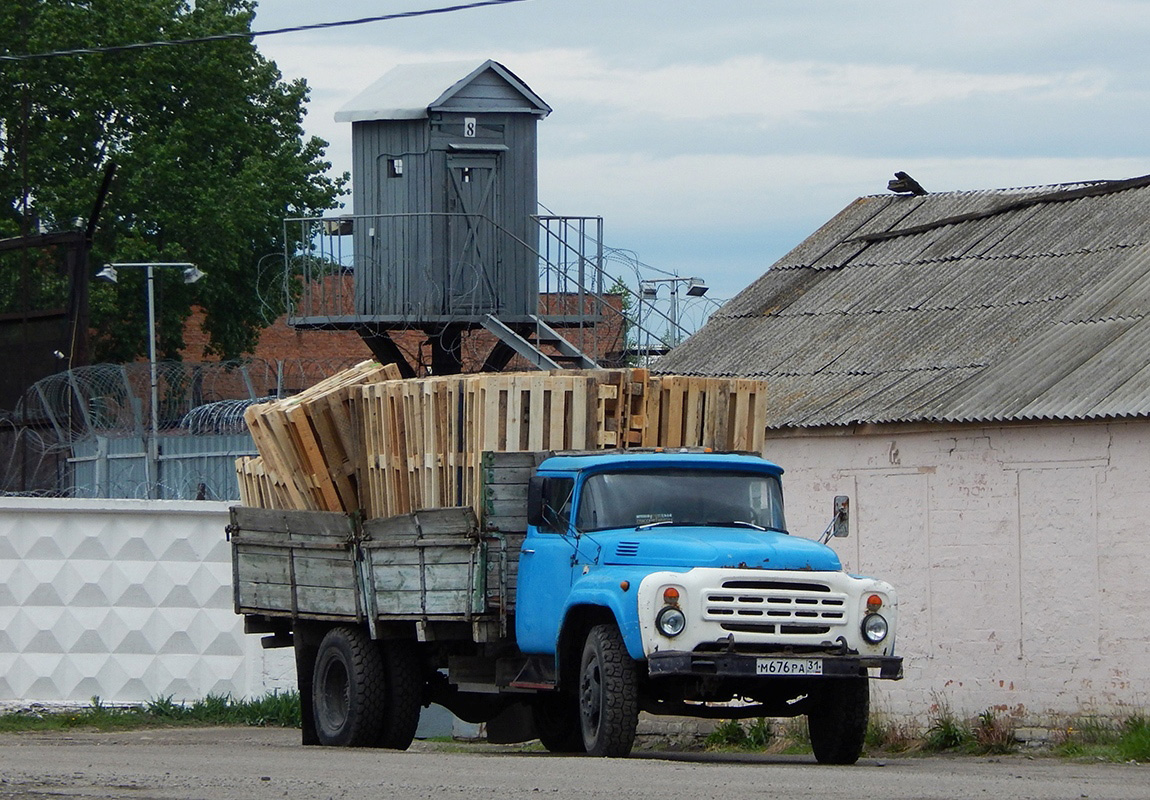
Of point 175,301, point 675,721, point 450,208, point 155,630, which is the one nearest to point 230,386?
point 450,208

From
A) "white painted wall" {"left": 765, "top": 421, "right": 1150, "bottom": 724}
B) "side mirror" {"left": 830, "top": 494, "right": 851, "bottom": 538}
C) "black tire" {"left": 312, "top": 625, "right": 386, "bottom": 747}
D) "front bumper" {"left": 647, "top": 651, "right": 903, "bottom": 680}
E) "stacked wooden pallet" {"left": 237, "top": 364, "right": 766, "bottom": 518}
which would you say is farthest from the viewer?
"white painted wall" {"left": 765, "top": 421, "right": 1150, "bottom": 724}

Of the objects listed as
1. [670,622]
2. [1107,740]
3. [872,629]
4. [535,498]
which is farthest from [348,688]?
[1107,740]

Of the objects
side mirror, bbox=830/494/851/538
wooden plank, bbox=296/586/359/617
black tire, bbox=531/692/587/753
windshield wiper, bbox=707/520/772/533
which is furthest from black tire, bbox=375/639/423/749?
side mirror, bbox=830/494/851/538

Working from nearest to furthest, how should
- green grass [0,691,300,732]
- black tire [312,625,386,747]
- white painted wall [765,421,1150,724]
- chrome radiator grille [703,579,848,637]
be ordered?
chrome radiator grille [703,579,848,637], black tire [312,625,386,747], white painted wall [765,421,1150,724], green grass [0,691,300,732]

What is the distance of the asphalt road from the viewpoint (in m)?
9.96

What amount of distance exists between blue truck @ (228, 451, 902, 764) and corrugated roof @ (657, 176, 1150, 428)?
11.8 feet

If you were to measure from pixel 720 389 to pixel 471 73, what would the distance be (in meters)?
11.3

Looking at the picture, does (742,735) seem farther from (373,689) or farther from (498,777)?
(498,777)

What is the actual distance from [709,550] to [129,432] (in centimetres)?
1039

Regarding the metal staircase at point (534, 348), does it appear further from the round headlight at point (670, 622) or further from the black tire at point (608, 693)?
the round headlight at point (670, 622)

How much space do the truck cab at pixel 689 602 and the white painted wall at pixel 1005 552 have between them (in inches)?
114

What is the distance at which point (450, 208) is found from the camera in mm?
25469

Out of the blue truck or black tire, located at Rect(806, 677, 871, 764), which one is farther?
black tire, located at Rect(806, 677, 871, 764)

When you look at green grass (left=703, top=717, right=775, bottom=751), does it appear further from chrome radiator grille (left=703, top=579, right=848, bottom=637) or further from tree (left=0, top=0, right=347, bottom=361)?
tree (left=0, top=0, right=347, bottom=361)
